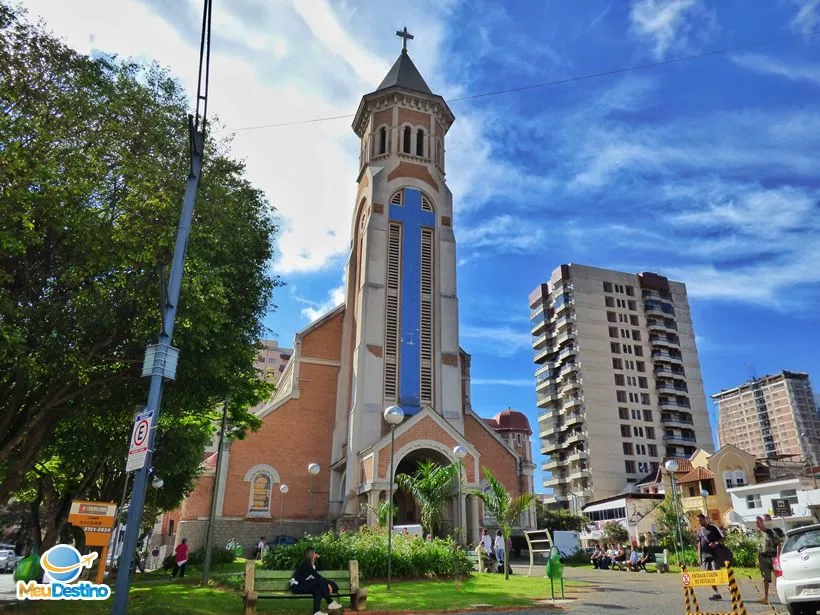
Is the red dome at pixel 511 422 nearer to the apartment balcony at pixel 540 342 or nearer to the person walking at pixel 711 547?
the apartment balcony at pixel 540 342

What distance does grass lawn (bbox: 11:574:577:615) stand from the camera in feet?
36.7

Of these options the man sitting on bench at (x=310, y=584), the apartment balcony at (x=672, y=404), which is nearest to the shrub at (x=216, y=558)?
the man sitting on bench at (x=310, y=584)

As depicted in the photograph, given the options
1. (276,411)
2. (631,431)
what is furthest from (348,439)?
(631,431)

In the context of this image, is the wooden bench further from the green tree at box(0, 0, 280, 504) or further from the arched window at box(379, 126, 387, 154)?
the arched window at box(379, 126, 387, 154)

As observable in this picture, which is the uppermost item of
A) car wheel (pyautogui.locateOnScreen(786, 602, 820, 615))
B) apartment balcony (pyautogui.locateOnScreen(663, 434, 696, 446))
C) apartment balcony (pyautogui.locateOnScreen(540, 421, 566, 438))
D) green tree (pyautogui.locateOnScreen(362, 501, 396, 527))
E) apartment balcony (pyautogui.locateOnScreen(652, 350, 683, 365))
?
apartment balcony (pyautogui.locateOnScreen(652, 350, 683, 365))

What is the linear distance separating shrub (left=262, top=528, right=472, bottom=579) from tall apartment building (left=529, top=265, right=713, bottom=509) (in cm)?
5261

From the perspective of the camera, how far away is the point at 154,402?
9.09 metres

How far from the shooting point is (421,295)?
36.7 metres

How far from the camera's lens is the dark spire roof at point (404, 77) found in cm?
4228

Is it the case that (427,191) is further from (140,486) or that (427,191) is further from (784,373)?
(784,373)

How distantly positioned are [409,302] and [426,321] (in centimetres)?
160

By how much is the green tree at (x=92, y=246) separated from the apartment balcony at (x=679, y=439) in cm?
6581

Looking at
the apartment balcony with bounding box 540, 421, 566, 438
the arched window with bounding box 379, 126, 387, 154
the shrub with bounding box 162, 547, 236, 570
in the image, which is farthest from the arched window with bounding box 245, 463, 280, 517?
the apartment balcony with bounding box 540, 421, 566, 438

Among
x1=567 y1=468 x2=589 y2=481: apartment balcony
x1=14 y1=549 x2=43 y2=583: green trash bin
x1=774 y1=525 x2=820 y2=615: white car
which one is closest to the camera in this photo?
x1=774 y1=525 x2=820 y2=615: white car
